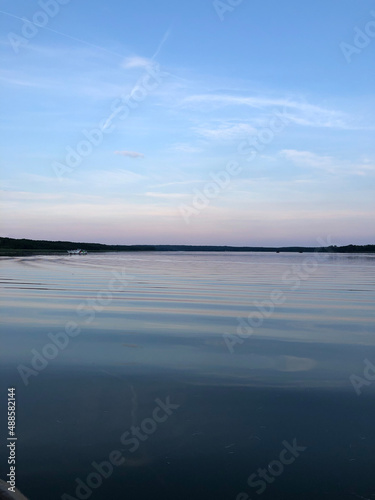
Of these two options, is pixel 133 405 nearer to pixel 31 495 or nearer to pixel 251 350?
pixel 31 495

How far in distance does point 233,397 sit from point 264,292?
1710 cm

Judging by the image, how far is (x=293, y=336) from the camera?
13.2m

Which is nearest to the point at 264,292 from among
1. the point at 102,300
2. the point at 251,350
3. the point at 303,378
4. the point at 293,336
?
the point at 102,300
